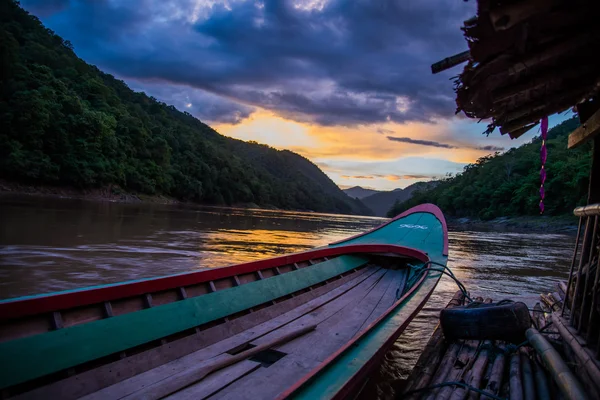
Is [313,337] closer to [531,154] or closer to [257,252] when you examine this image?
[257,252]

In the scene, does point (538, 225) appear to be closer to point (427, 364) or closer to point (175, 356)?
point (427, 364)

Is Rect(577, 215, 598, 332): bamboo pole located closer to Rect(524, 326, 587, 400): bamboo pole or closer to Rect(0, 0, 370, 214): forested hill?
Rect(524, 326, 587, 400): bamboo pole

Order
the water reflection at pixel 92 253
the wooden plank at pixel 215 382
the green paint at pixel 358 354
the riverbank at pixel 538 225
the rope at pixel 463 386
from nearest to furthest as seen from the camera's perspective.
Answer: the green paint at pixel 358 354 < the wooden plank at pixel 215 382 < the rope at pixel 463 386 < the water reflection at pixel 92 253 < the riverbank at pixel 538 225

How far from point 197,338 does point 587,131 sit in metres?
3.60

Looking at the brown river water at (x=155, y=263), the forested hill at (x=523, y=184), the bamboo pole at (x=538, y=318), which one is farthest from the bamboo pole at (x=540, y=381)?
the forested hill at (x=523, y=184)

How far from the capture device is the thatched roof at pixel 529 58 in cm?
171

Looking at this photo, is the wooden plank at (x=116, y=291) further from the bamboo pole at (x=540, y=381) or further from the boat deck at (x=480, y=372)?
the bamboo pole at (x=540, y=381)

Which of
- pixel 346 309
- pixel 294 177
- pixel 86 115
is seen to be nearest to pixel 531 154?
pixel 86 115

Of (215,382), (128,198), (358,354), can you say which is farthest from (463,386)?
(128,198)

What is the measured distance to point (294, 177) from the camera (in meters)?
134

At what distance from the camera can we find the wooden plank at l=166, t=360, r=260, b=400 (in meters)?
2.31

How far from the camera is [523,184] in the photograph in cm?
5247

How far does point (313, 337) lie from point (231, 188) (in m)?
71.1

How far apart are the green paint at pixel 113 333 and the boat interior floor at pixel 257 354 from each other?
0.11 metres
